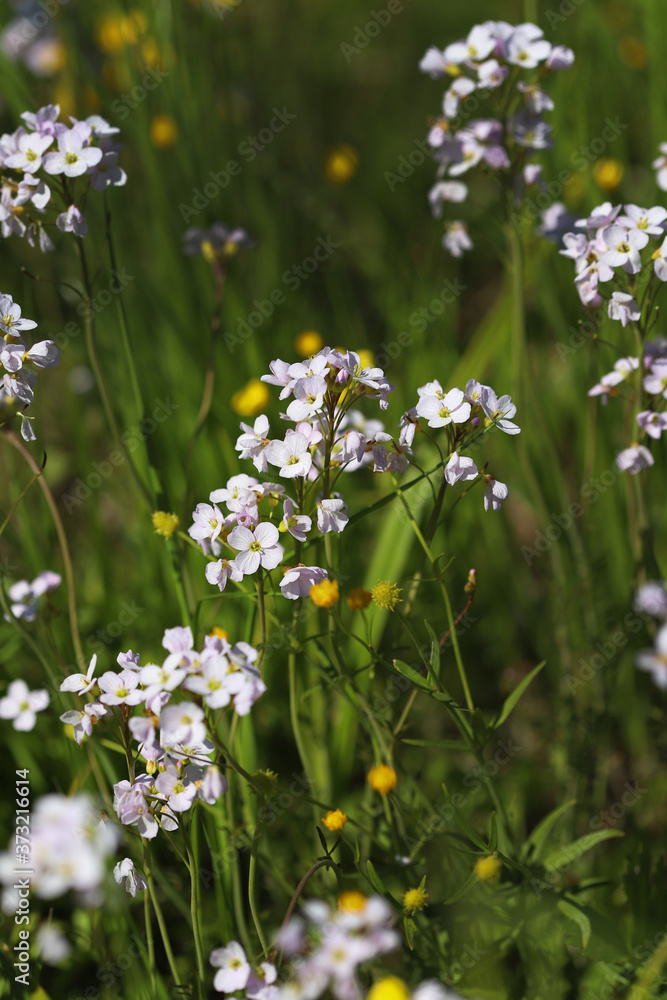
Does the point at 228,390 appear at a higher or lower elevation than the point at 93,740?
higher

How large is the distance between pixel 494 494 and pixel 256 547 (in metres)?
0.42

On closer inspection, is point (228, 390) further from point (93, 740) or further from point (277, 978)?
point (277, 978)

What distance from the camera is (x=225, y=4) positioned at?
299 cm

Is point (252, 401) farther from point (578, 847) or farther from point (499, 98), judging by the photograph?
point (578, 847)

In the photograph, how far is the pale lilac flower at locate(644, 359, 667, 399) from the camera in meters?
1.62

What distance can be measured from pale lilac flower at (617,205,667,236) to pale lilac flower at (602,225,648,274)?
2 centimetres

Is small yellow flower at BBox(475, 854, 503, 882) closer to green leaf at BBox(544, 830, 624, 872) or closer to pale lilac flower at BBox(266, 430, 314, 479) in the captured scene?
green leaf at BBox(544, 830, 624, 872)

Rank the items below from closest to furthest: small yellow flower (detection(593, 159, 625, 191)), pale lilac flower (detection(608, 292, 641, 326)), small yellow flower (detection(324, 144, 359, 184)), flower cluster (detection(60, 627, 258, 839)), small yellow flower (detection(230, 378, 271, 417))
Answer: flower cluster (detection(60, 627, 258, 839)), pale lilac flower (detection(608, 292, 641, 326)), small yellow flower (detection(230, 378, 271, 417)), small yellow flower (detection(593, 159, 625, 191)), small yellow flower (detection(324, 144, 359, 184))

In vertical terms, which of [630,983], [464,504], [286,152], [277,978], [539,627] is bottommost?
[630,983]

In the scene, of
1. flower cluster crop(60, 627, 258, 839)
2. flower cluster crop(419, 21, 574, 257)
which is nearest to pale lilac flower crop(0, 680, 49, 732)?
flower cluster crop(60, 627, 258, 839)

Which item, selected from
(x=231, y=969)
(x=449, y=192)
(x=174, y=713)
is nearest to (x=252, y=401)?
(x=449, y=192)

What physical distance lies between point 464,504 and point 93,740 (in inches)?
54.6

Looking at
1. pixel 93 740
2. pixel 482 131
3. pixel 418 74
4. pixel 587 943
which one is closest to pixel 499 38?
pixel 482 131

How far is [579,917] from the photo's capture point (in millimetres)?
1424
